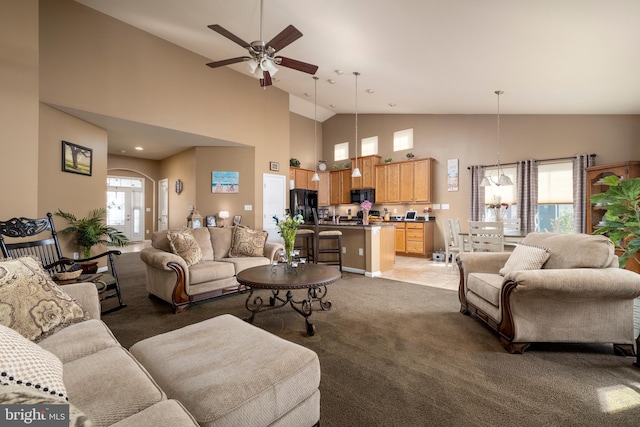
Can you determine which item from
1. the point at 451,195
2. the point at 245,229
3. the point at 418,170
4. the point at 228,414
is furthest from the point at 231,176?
the point at 228,414

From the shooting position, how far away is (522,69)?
373cm

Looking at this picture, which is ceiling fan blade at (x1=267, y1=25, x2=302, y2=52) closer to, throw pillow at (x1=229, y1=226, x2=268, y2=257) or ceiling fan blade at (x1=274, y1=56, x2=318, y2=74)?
ceiling fan blade at (x1=274, y1=56, x2=318, y2=74)

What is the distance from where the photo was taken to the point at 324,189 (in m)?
8.88

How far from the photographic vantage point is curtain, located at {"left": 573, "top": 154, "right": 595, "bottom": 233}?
4.98 meters

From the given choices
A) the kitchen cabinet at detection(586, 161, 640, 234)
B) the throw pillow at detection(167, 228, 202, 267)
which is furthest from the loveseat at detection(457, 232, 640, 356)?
the throw pillow at detection(167, 228, 202, 267)

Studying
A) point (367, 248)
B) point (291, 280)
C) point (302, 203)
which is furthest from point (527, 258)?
point (302, 203)

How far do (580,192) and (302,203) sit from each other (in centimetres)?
549

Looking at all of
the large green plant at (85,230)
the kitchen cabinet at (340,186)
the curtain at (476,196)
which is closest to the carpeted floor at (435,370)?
the large green plant at (85,230)

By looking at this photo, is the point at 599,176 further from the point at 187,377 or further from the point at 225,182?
the point at 225,182

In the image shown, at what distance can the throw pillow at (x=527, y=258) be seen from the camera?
242 centimetres

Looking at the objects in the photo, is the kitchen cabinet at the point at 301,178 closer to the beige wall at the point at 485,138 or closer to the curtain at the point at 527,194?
the beige wall at the point at 485,138

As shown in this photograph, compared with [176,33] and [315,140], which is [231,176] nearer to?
[176,33]

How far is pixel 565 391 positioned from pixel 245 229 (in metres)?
3.62

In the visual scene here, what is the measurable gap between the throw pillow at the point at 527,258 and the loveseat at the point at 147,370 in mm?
2170
